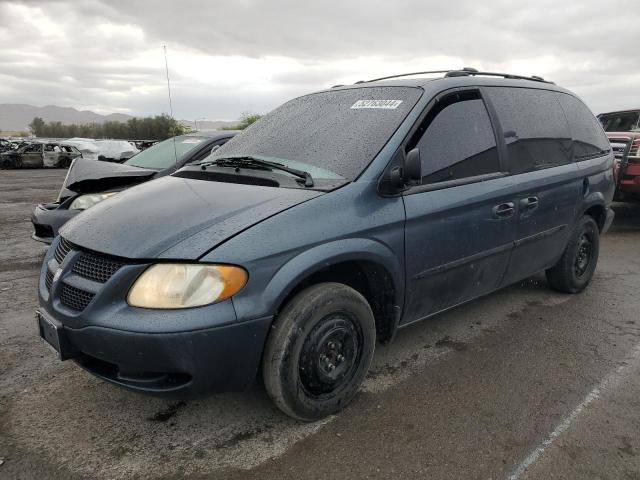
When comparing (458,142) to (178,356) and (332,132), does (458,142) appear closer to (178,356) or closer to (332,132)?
(332,132)

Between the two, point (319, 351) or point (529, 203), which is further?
point (529, 203)

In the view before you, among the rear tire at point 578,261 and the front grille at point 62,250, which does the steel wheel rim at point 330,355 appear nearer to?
the front grille at point 62,250

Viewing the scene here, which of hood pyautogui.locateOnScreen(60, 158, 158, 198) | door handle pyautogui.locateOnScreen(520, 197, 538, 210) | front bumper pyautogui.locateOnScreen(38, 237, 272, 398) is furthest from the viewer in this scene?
hood pyautogui.locateOnScreen(60, 158, 158, 198)

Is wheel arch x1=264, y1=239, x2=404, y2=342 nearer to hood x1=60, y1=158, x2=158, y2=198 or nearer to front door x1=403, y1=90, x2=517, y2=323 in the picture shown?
front door x1=403, y1=90, x2=517, y2=323

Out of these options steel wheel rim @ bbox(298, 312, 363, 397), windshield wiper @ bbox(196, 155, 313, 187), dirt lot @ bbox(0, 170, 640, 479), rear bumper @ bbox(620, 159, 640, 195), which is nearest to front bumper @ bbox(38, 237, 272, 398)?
steel wheel rim @ bbox(298, 312, 363, 397)

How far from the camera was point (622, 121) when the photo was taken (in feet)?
31.8

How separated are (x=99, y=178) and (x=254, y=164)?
2.57 m

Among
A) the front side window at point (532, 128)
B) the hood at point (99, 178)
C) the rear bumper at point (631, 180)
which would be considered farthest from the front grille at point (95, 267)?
the rear bumper at point (631, 180)

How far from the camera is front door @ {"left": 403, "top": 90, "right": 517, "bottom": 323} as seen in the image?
2.83 meters

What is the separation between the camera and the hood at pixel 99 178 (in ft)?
16.0

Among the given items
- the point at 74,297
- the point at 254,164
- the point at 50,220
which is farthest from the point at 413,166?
the point at 50,220

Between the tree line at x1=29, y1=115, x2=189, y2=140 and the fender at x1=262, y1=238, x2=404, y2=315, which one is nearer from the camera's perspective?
the fender at x1=262, y1=238, x2=404, y2=315

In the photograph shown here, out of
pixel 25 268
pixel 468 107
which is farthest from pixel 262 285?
pixel 25 268

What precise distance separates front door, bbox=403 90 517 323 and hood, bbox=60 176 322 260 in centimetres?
73
